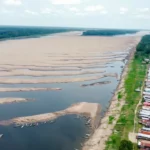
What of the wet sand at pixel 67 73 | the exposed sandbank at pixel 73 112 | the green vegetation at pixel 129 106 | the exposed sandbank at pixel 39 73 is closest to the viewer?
the green vegetation at pixel 129 106

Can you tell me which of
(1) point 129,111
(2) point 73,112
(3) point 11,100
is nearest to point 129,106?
(1) point 129,111

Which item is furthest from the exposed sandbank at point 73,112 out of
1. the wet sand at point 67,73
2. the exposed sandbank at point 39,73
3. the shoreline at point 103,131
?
the exposed sandbank at point 39,73

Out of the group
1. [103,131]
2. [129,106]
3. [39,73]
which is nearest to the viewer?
[103,131]

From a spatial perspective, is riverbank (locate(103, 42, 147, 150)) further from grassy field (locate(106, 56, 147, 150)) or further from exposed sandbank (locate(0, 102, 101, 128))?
exposed sandbank (locate(0, 102, 101, 128))

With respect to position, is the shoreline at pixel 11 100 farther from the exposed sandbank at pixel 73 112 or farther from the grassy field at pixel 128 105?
the grassy field at pixel 128 105

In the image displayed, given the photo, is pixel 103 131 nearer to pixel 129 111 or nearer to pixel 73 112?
pixel 129 111
